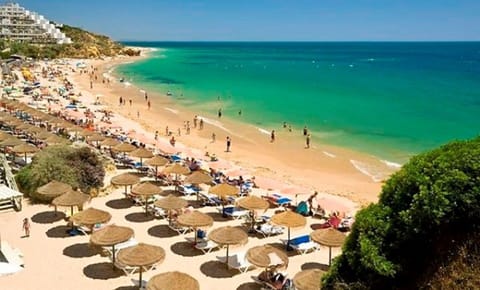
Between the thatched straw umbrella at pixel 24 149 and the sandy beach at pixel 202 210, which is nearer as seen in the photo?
the sandy beach at pixel 202 210

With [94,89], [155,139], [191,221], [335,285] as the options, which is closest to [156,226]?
[191,221]

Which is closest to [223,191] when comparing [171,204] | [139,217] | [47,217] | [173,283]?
[171,204]

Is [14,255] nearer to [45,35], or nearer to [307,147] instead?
[307,147]

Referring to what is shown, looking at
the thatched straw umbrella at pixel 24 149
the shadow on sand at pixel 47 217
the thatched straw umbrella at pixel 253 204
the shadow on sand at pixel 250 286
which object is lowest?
the shadow on sand at pixel 250 286

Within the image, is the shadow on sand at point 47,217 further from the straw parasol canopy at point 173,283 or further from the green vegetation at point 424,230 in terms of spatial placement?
the green vegetation at point 424,230

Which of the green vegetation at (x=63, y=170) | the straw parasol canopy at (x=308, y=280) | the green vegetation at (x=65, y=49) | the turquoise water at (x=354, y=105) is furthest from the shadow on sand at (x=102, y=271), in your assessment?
the green vegetation at (x=65, y=49)

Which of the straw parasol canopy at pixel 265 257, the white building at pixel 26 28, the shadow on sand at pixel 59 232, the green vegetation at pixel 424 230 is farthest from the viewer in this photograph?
the white building at pixel 26 28
